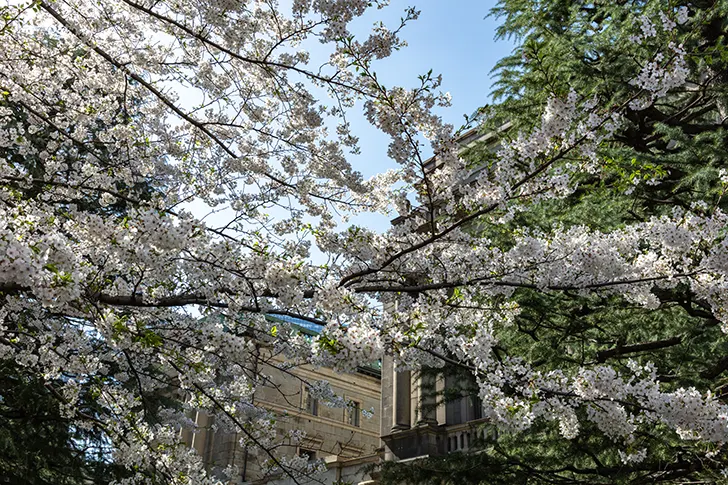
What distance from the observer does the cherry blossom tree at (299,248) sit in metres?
4.18

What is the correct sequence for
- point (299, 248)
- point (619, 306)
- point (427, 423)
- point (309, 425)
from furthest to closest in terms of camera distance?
1. point (309, 425)
2. point (427, 423)
3. point (619, 306)
4. point (299, 248)

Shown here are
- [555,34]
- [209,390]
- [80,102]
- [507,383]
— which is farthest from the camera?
[555,34]

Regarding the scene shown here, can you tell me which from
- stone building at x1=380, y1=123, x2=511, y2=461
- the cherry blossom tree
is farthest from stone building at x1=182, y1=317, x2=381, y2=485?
the cherry blossom tree

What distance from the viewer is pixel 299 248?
265 inches

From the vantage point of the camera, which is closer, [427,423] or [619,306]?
[619,306]

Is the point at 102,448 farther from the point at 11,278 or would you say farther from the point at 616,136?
the point at 616,136

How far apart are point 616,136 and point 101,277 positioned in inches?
340

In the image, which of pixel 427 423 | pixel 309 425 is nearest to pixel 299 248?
pixel 427 423

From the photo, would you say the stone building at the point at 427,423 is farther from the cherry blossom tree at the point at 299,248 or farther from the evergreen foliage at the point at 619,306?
the cherry blossom tree at the point at 299,248

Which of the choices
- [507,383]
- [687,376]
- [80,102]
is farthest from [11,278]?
[687,376]

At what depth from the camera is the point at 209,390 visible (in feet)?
22.6

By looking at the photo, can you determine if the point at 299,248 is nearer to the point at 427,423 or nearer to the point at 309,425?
the point at 427,423

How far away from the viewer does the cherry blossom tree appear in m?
4.18

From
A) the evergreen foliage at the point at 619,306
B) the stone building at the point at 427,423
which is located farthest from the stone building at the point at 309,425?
the evergreen foliage at the point at 619,306
